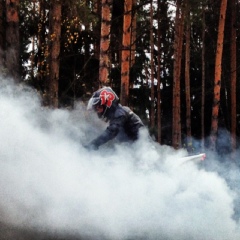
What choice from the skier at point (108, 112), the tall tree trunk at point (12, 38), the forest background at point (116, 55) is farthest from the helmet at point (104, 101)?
the tall tree trunk at point (12, 38)

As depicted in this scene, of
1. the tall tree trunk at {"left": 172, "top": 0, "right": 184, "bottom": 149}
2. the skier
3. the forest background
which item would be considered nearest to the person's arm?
the skier

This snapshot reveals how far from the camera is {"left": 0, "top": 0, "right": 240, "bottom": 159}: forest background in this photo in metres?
13.2

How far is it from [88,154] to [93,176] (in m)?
0.35

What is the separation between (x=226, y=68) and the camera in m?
30.1

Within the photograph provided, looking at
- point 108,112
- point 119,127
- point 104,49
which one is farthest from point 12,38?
point 119,127

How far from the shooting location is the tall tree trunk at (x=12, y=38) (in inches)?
462

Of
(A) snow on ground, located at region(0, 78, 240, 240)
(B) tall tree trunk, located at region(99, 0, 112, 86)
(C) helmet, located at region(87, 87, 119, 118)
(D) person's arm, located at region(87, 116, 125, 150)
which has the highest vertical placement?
(B) tall tree trunk, located at region(99, 0, 112, 86)

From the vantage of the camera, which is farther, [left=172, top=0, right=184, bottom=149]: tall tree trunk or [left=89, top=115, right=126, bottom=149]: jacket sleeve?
[left=172, top=0, right=184, bottom=149]: tall tree trunk

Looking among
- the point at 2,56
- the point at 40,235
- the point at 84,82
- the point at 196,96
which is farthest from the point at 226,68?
the point at 40,235

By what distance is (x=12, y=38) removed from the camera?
11.9m

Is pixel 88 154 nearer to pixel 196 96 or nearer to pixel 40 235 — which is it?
pixel 40 235

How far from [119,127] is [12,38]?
5.98m

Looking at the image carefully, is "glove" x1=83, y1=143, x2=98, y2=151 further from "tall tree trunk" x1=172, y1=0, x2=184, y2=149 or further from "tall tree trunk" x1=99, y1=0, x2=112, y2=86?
"tall tree trunk" x1=172, y1=0, x2=184, y2=149

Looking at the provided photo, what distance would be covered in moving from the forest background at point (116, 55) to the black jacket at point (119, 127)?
4.38 meters
